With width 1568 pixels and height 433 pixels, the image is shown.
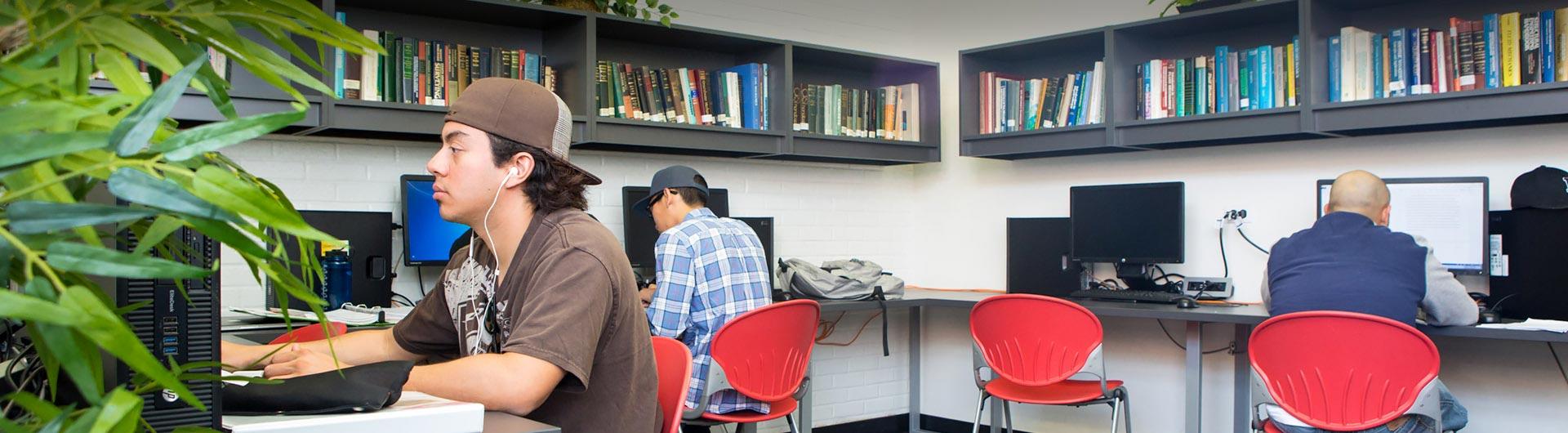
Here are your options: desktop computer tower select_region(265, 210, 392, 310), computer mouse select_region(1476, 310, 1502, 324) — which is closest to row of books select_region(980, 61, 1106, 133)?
computer mouse select_region(1476, 310, 1502, 324)

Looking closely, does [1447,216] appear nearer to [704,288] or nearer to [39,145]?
[704,288]

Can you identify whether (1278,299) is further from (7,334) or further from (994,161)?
(7,334)

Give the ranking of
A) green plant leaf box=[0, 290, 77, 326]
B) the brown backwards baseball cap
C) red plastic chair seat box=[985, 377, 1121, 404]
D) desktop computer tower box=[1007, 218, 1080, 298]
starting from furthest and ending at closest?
desktop computer tower box=[1007, 218, 1080, 298] < red plastic chair seat box=[985, 377, 1121, 404] < the brown backwards baseball cap < green plant leaf box=[0, 290, 77, 326]

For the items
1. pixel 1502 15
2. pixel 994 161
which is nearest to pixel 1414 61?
pixel 1502 15

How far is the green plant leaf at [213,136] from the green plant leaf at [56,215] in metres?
0.03

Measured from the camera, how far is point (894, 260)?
564cm

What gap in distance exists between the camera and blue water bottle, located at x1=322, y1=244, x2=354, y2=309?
3557 mm

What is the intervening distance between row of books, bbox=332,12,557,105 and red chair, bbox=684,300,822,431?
115 cm

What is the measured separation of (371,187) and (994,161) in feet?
8.78

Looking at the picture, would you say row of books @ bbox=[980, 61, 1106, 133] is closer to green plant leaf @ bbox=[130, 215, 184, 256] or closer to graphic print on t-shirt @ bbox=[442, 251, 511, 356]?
graphic print on t-shirt @ bbox=[442, 251, 511, 356]

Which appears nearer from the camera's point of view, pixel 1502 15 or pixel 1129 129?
pixel 1502 15

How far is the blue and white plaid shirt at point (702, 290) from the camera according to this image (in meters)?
3.51

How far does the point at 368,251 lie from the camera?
12.4 ft

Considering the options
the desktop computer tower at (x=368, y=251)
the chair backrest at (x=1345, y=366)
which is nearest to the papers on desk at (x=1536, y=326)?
the chair backrest at (x=1345, y=366)
